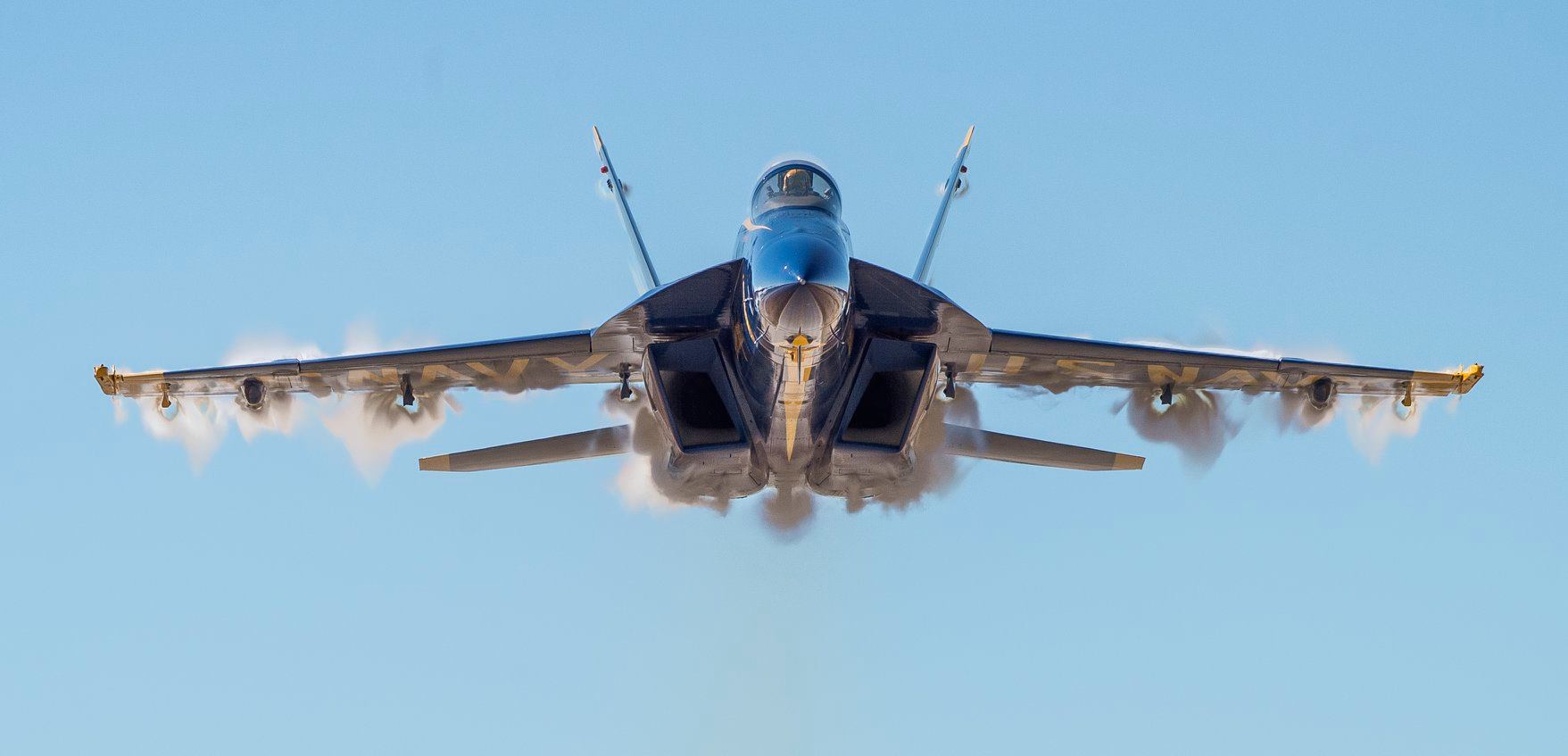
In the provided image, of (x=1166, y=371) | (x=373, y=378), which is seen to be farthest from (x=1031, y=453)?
(x=373, y=378)

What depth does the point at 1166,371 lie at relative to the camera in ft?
85.5

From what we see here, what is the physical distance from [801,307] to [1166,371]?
27.6 feet

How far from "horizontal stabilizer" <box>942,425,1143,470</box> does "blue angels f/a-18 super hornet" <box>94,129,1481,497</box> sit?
0.03 m

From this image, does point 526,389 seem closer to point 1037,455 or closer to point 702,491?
point 702,491

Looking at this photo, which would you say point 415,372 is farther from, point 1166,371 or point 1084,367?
point 1166,371

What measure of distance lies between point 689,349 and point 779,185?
2.55 metres

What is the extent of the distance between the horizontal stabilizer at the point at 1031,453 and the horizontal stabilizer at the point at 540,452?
186 inches

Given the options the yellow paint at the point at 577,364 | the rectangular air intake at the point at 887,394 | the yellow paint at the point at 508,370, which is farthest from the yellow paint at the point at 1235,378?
the yellow paint at the point at 508,370

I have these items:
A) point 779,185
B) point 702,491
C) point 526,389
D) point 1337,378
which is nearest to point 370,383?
point 526,389

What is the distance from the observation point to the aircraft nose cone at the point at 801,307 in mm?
19797

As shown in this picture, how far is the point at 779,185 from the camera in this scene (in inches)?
909

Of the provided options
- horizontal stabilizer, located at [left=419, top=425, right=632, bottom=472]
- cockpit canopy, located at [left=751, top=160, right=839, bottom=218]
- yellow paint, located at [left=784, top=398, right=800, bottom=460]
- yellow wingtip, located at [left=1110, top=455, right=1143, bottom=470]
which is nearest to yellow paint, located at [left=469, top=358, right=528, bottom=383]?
horizontal stabilizer, located at [left=419, top=425, right=632, bottom=472]

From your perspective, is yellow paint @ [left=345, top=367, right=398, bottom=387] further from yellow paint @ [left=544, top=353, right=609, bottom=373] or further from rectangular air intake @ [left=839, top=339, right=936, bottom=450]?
rectangular air intake @ [left=839, top=339, right=936, bottom=450]

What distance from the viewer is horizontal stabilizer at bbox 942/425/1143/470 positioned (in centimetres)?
2412
